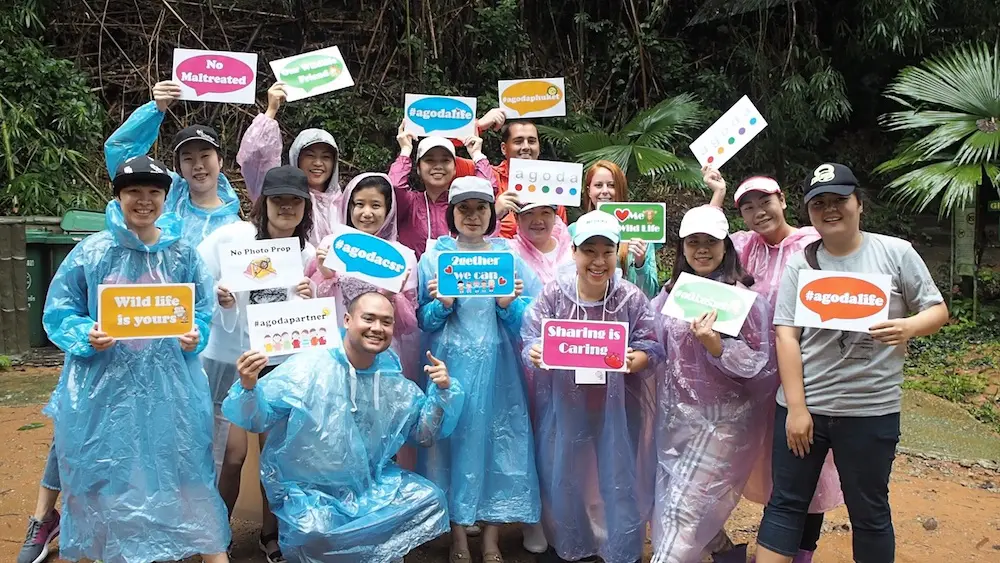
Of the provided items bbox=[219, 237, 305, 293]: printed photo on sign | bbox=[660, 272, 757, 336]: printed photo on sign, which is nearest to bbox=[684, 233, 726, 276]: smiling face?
bbox=[660, 272, 757, 336]: printed photo on sign

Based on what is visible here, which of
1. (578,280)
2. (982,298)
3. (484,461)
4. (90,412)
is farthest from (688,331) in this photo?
(982,298)

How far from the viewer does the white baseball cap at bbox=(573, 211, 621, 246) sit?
302 centimetres

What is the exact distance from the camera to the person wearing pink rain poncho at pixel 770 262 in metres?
3.13

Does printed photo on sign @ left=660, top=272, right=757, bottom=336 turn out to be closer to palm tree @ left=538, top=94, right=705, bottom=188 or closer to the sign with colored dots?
the sign with colored dots

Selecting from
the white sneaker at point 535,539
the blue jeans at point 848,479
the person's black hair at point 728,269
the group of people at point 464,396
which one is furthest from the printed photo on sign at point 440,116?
the blue jeans at point 848,479

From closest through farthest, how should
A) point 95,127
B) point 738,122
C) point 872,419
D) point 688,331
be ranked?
point 872,419 → point 688,331 → point 738,122 → point 95,127

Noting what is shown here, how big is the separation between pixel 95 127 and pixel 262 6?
276 cm

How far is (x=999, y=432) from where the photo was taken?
537 centimetres

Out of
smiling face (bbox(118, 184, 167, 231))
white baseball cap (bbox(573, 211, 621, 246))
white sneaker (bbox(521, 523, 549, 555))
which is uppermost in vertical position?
smiling face (bbox(118, 184, 167, 231))

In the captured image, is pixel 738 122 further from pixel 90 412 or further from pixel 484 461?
pixel 90 412

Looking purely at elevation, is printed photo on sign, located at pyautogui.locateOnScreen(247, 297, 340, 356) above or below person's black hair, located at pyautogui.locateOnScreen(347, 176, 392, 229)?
below

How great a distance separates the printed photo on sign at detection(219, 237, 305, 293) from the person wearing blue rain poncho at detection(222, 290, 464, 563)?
0.29m

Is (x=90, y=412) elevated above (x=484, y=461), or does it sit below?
above

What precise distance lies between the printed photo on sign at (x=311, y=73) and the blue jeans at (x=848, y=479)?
267 cm
